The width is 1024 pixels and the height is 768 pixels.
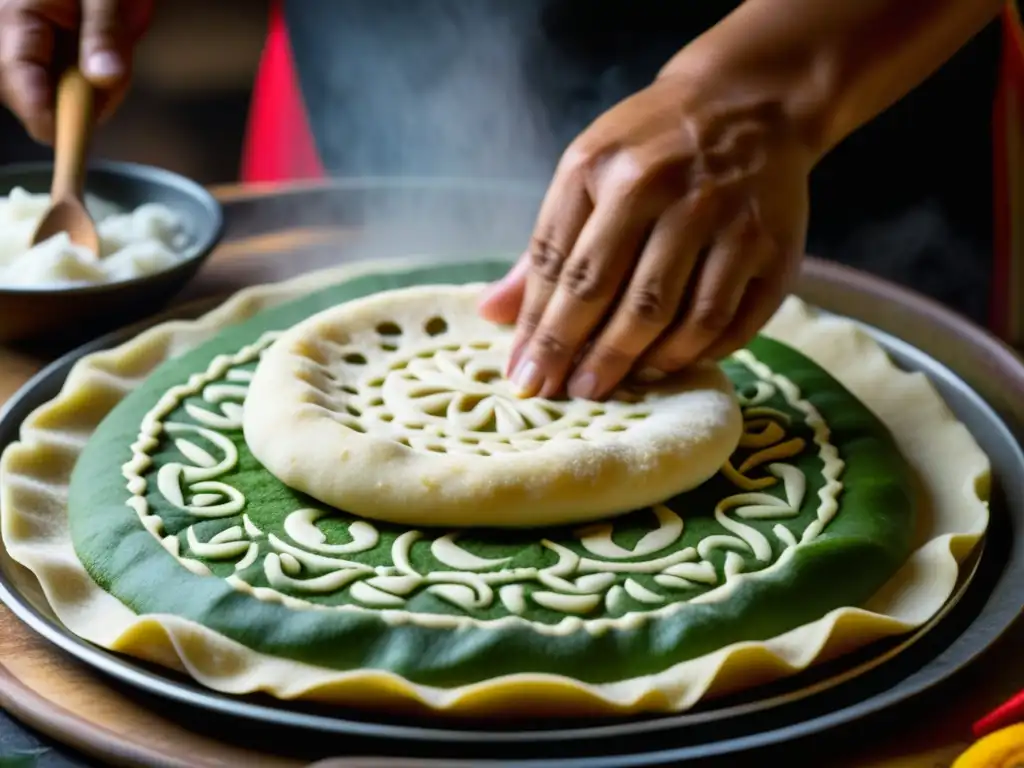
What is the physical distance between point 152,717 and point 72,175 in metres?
1.05

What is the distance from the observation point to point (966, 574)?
4.06 feet

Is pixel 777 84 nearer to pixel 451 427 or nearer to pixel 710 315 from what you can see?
pixel 710 315

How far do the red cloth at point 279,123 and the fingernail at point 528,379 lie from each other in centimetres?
140

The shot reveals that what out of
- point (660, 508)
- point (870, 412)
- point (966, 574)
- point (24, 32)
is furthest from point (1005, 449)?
point (24, 32)

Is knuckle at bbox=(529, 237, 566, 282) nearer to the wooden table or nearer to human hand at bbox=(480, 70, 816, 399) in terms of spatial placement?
human hand at bbox=(480, 70, 816, 399)

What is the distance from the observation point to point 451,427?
1.36m

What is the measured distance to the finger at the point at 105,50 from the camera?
1824 millimetres

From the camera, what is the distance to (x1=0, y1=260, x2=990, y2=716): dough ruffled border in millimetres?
1015

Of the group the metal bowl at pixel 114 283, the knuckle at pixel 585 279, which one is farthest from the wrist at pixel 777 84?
the metal bowl at pixel 114 283

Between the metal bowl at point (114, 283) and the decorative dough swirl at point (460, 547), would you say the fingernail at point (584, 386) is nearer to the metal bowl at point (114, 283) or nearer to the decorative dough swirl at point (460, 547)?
the decorative dough swirl at point (460, 547)

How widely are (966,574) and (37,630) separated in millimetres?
948

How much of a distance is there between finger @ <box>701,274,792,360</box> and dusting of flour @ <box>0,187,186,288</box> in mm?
859

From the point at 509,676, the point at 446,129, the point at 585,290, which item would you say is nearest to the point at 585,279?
the point at 585,290

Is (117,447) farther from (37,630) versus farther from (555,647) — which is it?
(555,647)
